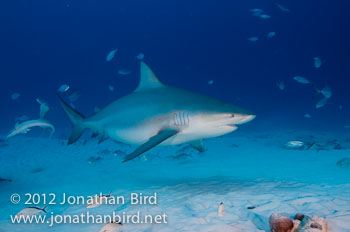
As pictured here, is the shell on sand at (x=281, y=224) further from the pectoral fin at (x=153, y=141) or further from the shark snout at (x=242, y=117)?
the pectoral fin at (x=153, y=141)

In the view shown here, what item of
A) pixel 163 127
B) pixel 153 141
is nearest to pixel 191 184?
→ pixel 163 127

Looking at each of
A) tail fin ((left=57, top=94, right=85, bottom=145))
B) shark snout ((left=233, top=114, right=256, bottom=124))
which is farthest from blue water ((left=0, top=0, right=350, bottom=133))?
shark snout ((left=233, top=114, right=256, bottom=124))

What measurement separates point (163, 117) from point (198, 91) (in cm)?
7220

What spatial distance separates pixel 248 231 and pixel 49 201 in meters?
4.76

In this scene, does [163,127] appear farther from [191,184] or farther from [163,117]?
[191,184]

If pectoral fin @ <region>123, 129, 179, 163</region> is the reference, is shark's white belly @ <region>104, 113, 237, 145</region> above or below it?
above

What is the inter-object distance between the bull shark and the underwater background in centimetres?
115

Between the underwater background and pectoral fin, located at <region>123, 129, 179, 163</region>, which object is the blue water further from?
pectoral fin, located at <region>123, 129, 179, 163</region>

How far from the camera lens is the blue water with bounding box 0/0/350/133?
7906 centimetres

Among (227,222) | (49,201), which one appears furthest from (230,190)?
(49,201)

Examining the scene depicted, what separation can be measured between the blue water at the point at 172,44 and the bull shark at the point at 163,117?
2612 inches

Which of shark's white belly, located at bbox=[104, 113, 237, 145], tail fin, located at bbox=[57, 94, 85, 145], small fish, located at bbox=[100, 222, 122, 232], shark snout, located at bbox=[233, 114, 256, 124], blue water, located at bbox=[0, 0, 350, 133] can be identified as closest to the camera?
small fish, located at bbox=[100, 222, 122, 232]

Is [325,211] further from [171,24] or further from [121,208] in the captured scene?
[171,24]

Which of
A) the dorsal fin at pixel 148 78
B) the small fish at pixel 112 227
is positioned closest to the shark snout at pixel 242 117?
the dorsal fin at pixel 148 78
